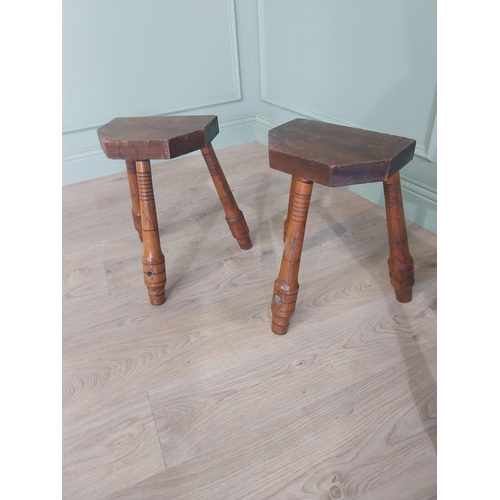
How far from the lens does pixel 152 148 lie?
869 millimetres

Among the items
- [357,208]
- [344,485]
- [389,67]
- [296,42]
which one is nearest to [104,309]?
[344,485]

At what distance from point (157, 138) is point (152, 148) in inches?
1.0

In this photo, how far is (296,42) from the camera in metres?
1.51

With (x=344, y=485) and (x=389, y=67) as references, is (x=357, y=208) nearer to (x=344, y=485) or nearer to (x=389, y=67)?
(x=389, y=67)

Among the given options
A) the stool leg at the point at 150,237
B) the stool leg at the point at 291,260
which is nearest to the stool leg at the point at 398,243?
the stool leg at the point at 291,260

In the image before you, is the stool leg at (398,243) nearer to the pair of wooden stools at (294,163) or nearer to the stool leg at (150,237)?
the pair of wooden stools at (294,163)

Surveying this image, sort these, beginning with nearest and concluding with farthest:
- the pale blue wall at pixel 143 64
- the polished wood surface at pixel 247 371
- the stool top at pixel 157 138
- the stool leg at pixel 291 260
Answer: the polished wood surface at pixel 247 371, the stool leg at pixel 291 260, the stool top at pixel 157 138, the pale blue wall at pixel 143 64

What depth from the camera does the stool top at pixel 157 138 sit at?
868mm

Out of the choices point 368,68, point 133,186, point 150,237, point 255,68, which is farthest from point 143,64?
point 150,237

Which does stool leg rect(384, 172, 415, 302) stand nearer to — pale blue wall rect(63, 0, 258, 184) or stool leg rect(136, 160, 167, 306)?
stool leg rect(136, 160, 167, 306)

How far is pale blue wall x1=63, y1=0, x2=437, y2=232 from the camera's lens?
1116 mm

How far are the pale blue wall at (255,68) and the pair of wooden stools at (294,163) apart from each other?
1.21 ft
